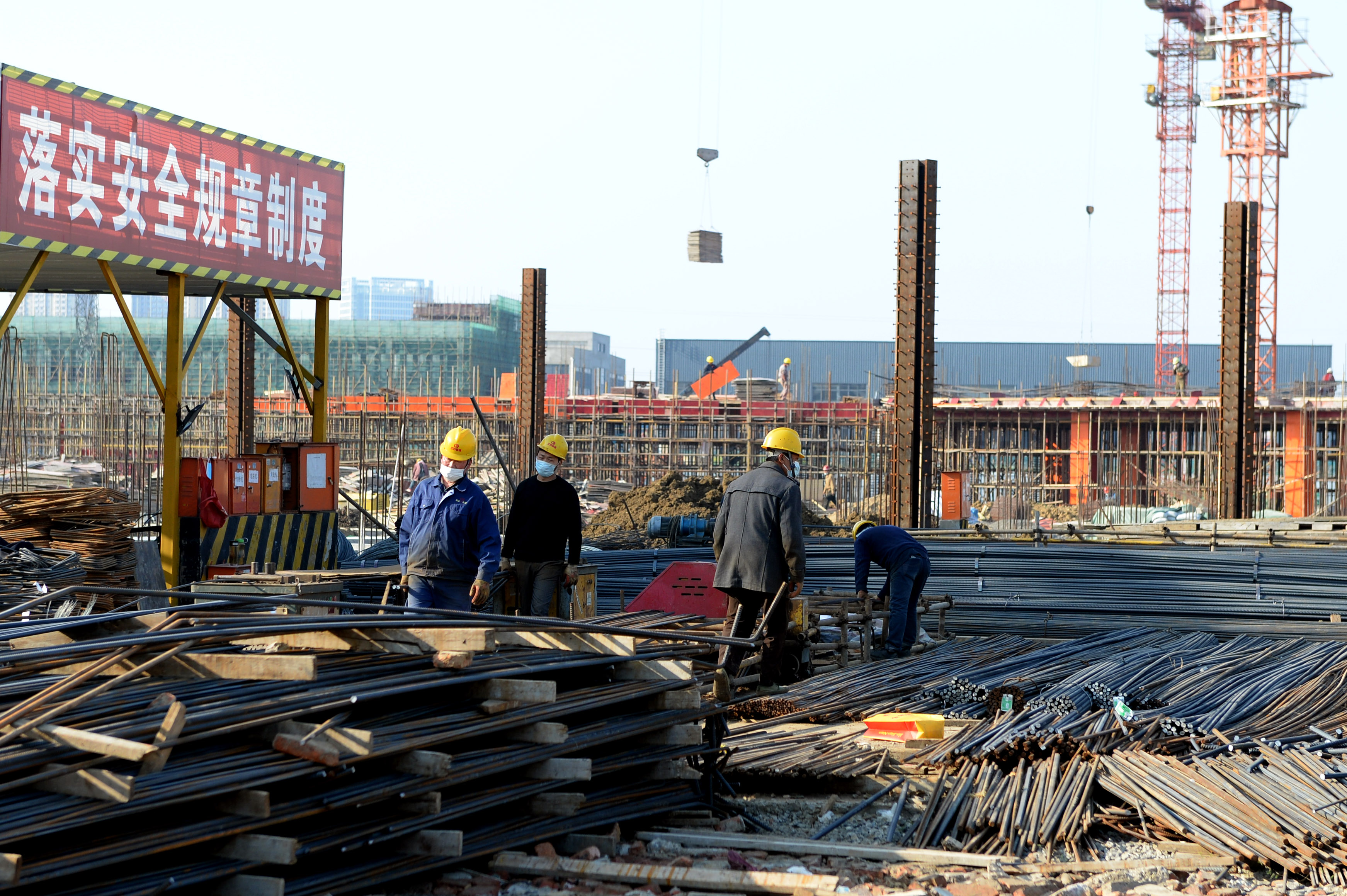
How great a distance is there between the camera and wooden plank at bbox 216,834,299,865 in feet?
14.2

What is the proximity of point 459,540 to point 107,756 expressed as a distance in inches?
129

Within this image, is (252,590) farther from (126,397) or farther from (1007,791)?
(126,397)

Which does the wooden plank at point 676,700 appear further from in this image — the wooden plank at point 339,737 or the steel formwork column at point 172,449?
the steel formwork column at point 172,449

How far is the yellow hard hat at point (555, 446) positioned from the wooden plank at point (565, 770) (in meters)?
4.15

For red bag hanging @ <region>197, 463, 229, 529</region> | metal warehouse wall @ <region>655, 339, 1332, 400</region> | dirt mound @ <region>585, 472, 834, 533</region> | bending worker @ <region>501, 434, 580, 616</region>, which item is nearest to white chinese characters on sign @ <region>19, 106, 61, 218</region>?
red bag hanging @ <region>197, 463, 229, 529</region>

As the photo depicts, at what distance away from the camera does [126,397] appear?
1240 inches

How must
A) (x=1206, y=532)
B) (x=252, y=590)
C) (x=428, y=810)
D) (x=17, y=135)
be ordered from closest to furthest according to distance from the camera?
1. (x=428, y=810)
2. (x=252, y=590)
3. (x=17, y=135)
4. (x=1206, y=532)

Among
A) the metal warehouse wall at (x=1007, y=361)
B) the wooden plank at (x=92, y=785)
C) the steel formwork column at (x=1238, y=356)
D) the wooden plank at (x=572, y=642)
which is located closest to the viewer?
the wooden plank at (x=92, y=785)

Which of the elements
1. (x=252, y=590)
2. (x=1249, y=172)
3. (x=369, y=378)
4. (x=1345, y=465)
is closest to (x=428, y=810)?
(x=252, y=590)

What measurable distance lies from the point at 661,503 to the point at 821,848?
1703 centimetres

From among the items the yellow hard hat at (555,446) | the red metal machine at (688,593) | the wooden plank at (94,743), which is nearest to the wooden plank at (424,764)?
the wooden plank at (94,743)

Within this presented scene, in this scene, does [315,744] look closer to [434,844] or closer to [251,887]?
[251,887]

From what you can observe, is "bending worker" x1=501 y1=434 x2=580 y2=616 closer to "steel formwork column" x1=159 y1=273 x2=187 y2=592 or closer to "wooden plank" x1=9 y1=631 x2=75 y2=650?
"wooden plank" x1=9 y1=631 x2=75 y2=650

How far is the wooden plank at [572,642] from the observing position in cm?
607
